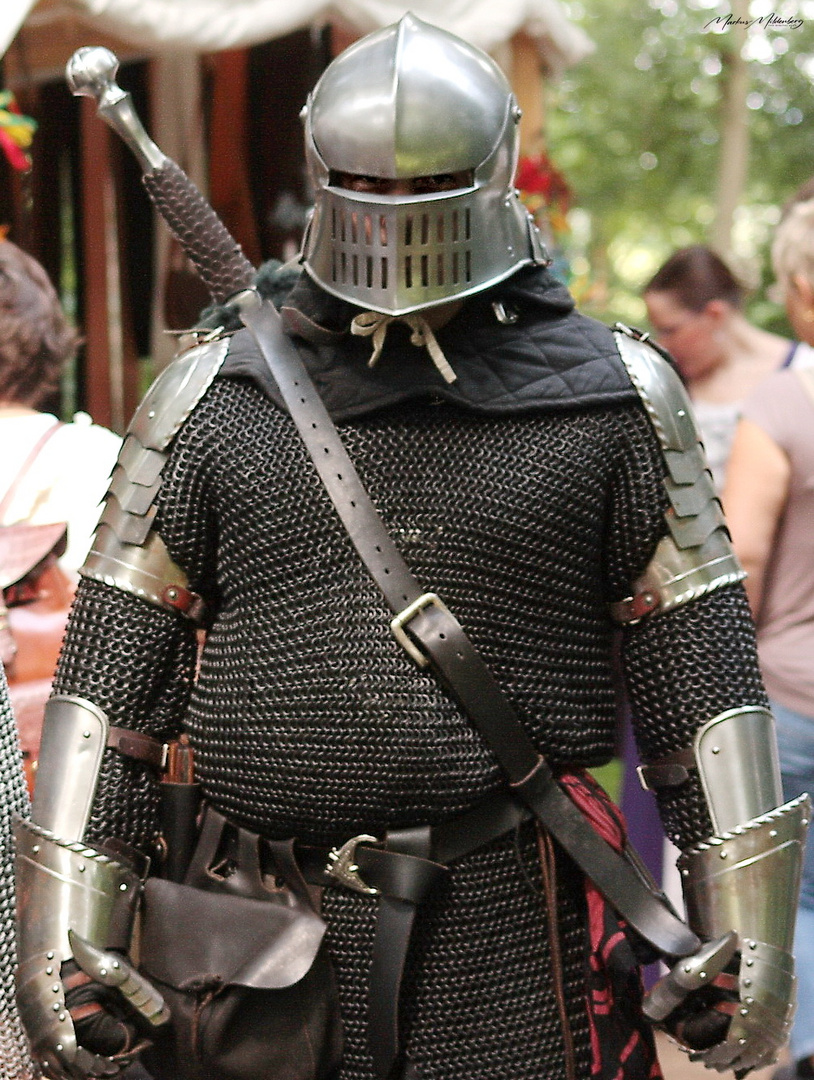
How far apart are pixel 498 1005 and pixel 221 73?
4684 mm

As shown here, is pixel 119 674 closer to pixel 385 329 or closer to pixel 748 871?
pixel 385 329

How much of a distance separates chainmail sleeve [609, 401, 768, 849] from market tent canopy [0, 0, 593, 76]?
219 centimetres

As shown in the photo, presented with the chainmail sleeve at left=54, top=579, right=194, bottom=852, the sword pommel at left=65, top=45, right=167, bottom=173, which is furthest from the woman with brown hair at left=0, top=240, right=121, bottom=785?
the chainmail sleeve at left=54, top=579, right=194, bottom=852

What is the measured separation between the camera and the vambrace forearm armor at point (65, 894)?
81.7 inches

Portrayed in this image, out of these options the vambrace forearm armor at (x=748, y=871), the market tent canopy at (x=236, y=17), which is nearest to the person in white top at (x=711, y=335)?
the market tent canopy at (x=236, y=17)

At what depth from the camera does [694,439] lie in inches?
88.6

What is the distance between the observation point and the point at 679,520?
7.26 feet

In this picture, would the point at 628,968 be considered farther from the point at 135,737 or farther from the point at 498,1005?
the point at 135,737

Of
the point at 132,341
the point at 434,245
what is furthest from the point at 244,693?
the point at 132,341

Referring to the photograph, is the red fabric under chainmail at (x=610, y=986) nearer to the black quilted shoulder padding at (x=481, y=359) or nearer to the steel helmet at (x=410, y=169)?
the black quilted shoulder padding at (x=481, y=359)

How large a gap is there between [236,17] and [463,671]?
3463 millimetres

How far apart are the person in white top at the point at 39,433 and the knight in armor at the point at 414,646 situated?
2.78ft

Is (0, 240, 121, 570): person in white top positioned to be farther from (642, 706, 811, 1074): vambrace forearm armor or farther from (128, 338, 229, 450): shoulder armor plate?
(642, 706, 811, 1074): vambrace forearm armor

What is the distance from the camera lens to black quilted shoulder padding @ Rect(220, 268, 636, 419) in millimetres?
2189
